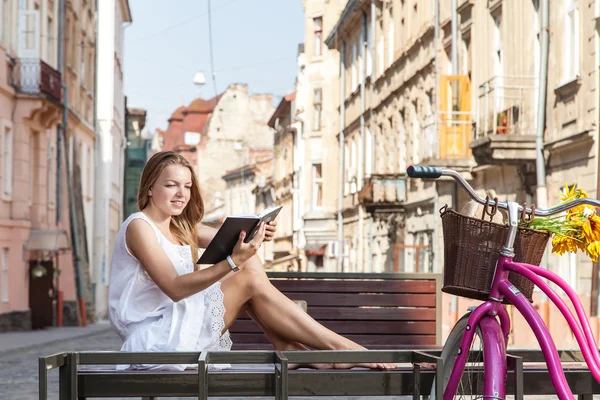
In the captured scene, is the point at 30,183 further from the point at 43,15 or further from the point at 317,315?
the point at 317,315

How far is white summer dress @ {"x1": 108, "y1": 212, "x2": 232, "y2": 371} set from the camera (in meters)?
4.84

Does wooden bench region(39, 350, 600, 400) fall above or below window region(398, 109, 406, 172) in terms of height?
below

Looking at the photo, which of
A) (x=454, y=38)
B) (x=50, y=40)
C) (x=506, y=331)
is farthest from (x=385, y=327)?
(x=50, y=40)

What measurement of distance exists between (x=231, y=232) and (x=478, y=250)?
0.81 m

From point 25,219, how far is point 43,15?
17.7 feet

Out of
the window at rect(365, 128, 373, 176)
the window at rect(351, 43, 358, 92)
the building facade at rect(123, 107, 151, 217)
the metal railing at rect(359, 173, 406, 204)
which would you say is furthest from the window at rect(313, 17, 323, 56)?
the metal railing at rect(359, 173, 406, 204)

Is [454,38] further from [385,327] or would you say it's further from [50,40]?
[385,327]

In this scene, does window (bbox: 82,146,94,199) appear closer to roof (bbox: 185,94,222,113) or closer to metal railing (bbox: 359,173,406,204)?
metal railing (bbox: 359,173,406,204)

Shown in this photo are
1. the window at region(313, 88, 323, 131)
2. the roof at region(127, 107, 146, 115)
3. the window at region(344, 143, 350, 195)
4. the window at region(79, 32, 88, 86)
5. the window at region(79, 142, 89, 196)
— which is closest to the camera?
the window at region(79, 142, 89, 196)

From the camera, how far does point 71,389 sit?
12.3 ft

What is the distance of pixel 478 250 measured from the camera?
4105mm

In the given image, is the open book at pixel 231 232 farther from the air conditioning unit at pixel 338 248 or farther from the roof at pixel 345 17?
the air conditioning unit at pixel 338 248

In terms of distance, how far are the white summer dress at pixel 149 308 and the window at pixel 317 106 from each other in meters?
46.8

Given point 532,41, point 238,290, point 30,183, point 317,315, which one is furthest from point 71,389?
point 30,183
